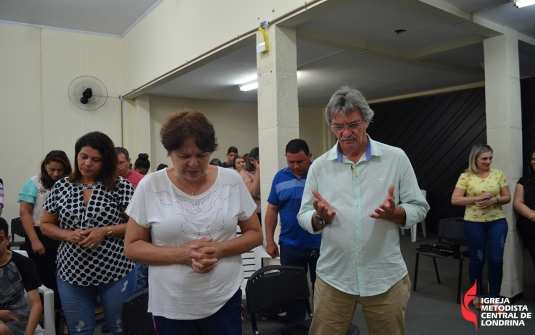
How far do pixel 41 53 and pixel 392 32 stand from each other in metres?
5.51

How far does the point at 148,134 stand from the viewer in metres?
7.29

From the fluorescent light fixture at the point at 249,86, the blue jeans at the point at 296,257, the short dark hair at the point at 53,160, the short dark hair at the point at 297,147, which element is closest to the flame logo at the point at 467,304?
the blue jeans at the point at 296,257

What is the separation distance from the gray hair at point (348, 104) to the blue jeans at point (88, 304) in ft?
4.47

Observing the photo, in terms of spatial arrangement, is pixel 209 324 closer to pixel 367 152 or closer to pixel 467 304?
pixel 367 152

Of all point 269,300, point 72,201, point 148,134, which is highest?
point 148,134

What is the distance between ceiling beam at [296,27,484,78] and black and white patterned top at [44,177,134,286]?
8.60 ft

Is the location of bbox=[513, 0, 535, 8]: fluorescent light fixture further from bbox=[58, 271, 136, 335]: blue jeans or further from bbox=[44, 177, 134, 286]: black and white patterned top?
bbox=[58, 271, 136, 335]: blue jeans

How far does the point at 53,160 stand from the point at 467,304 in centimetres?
391

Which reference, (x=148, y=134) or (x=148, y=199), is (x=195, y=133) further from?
(x=148, y=134)

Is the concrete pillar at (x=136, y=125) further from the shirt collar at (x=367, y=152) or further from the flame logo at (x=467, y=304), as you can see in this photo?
the shirt collar at (x=367, y=152)

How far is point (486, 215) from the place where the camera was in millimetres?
3586

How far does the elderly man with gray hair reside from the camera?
165 centimetres

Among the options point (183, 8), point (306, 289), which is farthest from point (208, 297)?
point (183, 8)

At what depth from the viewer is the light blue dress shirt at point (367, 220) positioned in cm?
165
